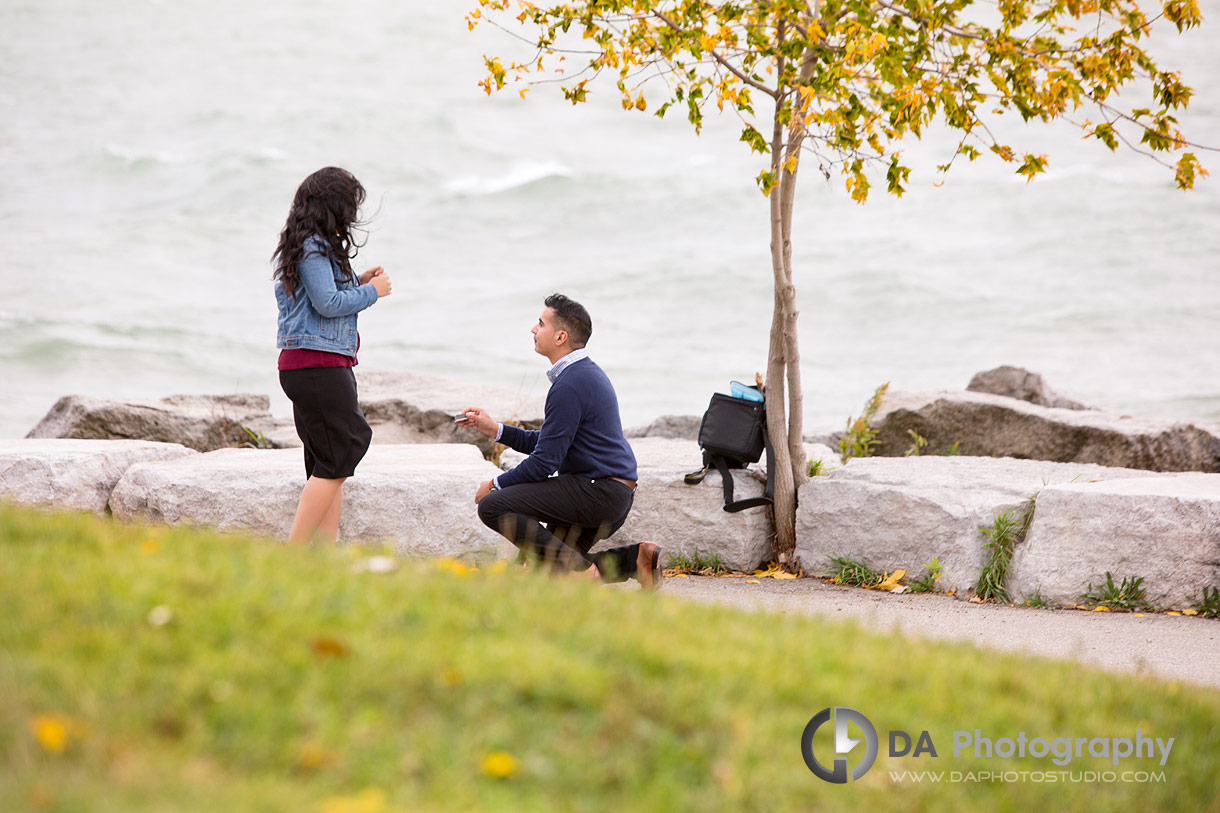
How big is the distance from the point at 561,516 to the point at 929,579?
246cm

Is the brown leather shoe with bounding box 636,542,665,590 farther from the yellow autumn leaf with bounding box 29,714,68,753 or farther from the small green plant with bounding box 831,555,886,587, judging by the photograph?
the yellow autumn leaf with bounding box 29,714,68,753

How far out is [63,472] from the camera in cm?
642

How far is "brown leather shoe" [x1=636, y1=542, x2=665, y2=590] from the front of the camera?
5.48m

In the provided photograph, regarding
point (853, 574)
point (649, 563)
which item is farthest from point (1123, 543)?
point (649, 563)

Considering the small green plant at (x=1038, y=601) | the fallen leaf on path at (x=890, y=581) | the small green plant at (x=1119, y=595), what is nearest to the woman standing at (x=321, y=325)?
the fallen leaf on path at (x=890, y=581)

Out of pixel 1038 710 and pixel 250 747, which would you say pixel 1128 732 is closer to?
pixel 1038 710

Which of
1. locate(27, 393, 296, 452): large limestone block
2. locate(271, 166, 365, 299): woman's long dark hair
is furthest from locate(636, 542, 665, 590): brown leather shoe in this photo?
locate(27, 393, 296, 452): large limestone block

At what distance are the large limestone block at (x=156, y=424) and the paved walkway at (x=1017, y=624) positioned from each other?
15.0ft

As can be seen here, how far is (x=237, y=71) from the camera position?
1654 inches

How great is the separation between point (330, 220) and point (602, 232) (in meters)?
27.5

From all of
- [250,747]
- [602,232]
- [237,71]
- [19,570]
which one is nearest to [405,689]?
[250,747]

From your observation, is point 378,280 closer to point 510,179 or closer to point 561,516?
point 561,516

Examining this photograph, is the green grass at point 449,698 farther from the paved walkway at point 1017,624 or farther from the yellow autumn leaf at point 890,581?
the yellow autumn leaf at point 890,581

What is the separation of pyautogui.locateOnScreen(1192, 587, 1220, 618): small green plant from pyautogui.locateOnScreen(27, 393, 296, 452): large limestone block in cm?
695
